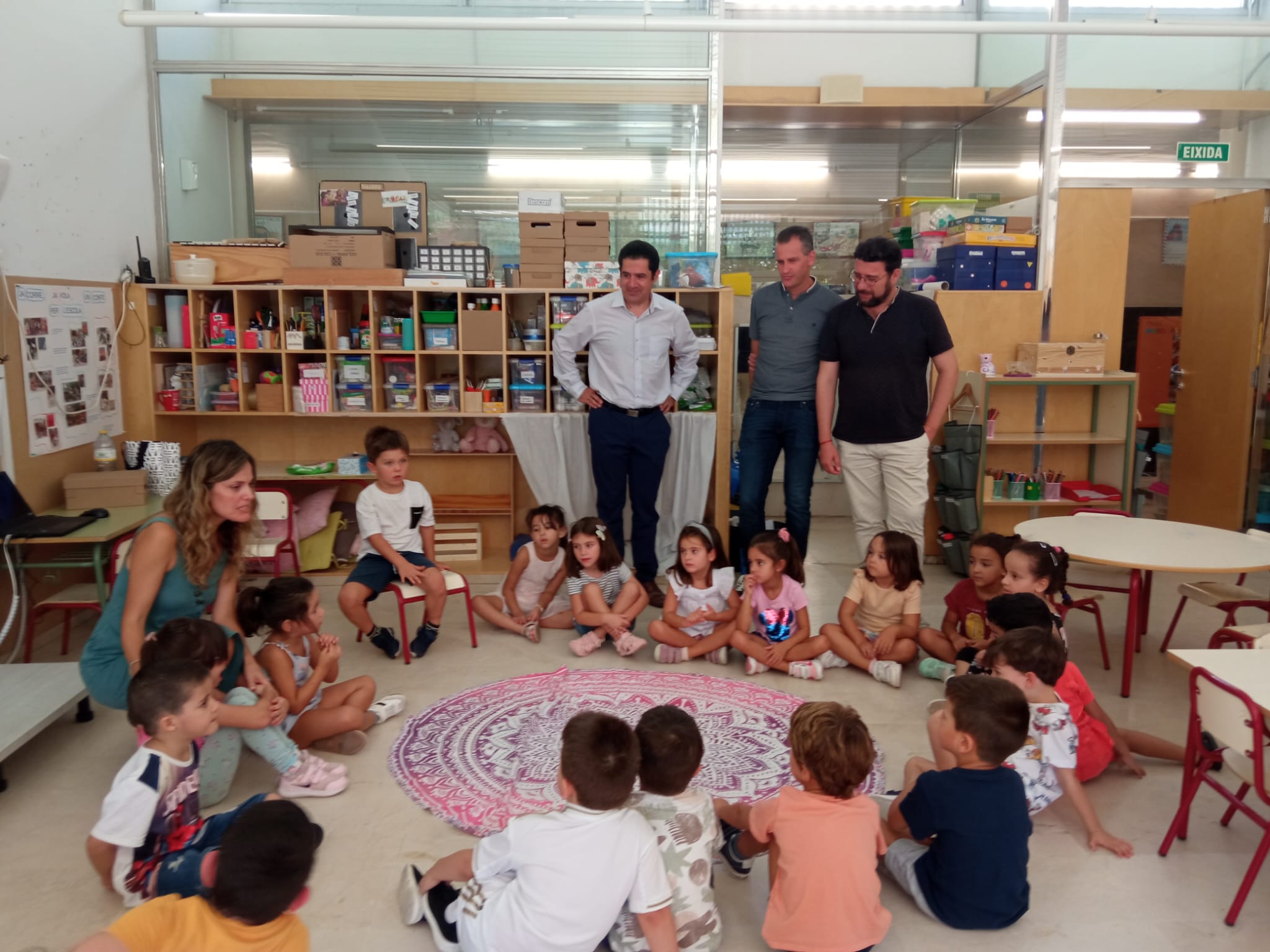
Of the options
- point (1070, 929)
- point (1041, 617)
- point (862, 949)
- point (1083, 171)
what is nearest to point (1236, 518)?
point (1083, 171)

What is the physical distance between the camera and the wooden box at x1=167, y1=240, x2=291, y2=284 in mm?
5527

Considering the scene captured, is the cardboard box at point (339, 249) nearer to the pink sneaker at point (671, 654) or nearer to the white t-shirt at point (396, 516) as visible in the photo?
the white t-shirt at point (396, 516)

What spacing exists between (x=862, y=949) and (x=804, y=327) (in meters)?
3.29

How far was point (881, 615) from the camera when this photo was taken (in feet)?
13.9

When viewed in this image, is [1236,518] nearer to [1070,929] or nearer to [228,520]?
[1070,929]

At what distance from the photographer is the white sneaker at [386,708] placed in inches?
145

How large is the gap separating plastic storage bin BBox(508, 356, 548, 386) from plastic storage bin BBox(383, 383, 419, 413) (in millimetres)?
547

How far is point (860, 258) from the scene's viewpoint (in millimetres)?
4551

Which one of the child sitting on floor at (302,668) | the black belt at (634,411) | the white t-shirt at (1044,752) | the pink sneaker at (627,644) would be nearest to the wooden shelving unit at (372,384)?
A: the black belt at (634,411)

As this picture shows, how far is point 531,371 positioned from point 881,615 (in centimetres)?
245

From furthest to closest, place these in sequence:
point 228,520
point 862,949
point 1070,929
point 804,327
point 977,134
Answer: point 977,134
point 804,327
point 228,520
point 1070,929
point 862,949

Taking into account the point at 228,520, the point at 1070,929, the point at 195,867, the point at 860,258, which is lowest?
the point at 1070,929

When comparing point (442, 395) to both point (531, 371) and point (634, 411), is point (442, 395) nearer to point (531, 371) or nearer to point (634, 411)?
point (531, 371)

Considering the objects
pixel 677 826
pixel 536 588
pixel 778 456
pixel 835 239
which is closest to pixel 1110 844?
pixel 677 826
